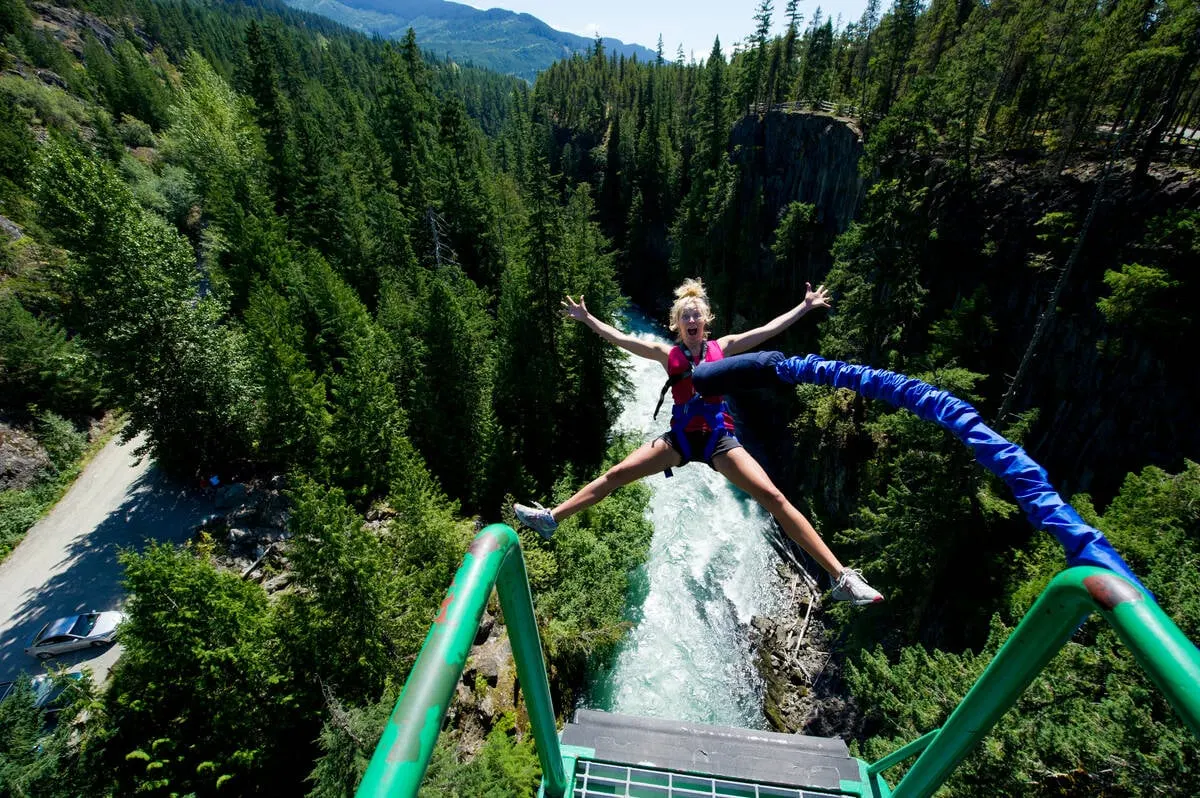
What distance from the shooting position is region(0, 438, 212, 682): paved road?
55.9ft

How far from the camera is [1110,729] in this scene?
9922mm

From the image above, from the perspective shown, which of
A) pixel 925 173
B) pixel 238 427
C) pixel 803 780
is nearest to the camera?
pixel 803 780

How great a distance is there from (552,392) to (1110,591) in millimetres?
25898

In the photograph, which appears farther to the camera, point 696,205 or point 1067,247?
point 696,205

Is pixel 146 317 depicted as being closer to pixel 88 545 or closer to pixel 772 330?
pixel 88 545

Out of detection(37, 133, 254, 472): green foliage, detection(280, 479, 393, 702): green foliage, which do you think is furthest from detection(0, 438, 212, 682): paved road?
detection(280, 479, 393, 702): green foliage

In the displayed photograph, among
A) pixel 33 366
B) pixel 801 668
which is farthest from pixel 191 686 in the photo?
pixel 33 366

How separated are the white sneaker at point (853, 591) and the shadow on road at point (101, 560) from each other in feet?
69.5

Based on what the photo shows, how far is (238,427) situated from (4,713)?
14.1 metres

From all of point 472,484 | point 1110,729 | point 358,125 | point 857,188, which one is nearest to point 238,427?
point 472,484

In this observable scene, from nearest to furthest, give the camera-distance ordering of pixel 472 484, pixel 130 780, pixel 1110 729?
1. pixel 1110 729
2. pixel 130 780
3. pixel 472 484

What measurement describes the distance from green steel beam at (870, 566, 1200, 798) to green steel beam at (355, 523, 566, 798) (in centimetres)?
225

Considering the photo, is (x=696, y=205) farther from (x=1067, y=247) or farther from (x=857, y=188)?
(x=1067, y=247)

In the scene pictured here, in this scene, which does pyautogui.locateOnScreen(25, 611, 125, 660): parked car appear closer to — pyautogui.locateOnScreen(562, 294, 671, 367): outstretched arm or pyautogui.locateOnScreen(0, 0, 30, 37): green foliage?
pyautogui.locateOnScreen(562, 294, 671, 367): outstretched arm
